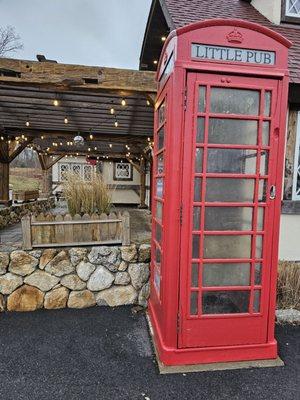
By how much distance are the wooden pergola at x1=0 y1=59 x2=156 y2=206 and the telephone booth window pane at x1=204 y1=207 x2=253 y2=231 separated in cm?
204

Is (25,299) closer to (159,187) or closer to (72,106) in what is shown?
(159,187)

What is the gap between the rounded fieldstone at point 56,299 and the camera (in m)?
3.75

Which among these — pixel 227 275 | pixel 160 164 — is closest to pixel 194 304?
pixel 227 275

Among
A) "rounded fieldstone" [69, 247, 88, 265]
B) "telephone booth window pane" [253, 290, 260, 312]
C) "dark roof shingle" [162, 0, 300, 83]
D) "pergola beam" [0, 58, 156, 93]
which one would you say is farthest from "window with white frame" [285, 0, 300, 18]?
"rounded fieldstone" [69, 247, 88, 265]

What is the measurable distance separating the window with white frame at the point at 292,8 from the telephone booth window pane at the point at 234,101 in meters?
4.23

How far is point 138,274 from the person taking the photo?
12.7 feet

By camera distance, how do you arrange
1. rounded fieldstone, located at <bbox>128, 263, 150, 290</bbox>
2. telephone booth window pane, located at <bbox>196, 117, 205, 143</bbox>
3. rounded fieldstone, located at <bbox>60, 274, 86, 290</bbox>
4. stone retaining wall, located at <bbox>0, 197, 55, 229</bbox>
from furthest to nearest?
stone retaining wall, located at <bbox>0, 197, 55, 229</bbox> → rounded fieldstone, located at <bbox>128, 263, 150, 290</bbox> → rounded fieldstone, located at <bbox>60, 274, 86, 290</bbox> → telephone booth window pane, located at <bbox>196, 117, 205, 143</bbox>

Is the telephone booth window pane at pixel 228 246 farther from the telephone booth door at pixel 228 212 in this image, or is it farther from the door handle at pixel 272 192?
the door handle at pixel 272 192

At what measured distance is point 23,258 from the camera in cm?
371

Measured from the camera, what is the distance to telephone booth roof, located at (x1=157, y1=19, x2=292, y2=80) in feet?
7.76

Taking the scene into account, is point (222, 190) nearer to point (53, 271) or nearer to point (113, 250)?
point (113, 250)

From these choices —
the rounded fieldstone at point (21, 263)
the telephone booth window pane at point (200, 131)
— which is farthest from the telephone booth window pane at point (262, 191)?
the rounded fieldstone at point (21, 263)

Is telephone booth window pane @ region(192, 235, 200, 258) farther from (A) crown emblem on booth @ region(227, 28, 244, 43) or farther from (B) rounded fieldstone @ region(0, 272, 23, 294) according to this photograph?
(B) rounded fieldstone @ region(0, 272, 23, 294)

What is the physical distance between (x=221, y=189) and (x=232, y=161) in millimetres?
284
